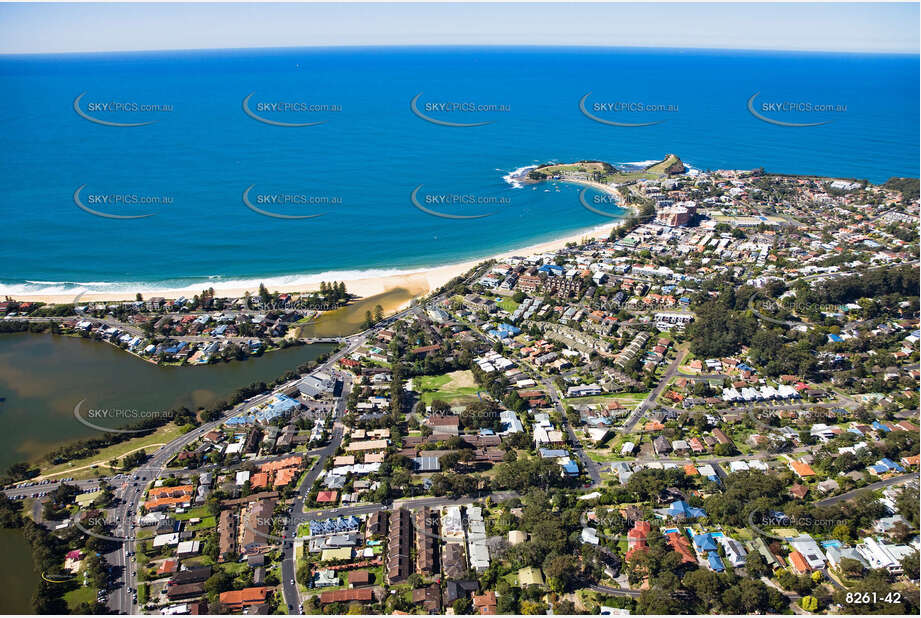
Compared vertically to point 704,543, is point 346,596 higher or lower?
lower

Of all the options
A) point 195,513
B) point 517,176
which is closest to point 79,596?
point 195,513

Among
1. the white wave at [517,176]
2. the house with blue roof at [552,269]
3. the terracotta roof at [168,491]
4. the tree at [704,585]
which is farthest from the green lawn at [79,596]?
the white wave at [517,176]

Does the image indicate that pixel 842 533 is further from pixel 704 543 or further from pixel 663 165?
pixel 663 165

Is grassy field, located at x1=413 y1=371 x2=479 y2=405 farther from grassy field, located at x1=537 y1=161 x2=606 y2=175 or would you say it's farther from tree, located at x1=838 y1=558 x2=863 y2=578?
grassy field, located at x1=537 y1=161 x2=606 y2=175

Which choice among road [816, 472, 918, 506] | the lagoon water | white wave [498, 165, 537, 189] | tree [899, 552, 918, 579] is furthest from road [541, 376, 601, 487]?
white wave [498, 165, 537, 189]

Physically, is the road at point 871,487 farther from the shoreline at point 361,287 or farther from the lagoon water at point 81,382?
the shoreline at point 361,287
